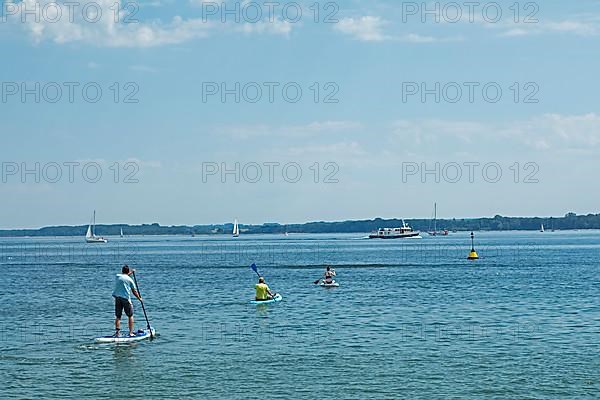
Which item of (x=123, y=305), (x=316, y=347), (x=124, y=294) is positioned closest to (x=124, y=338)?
(x=123, y=305)

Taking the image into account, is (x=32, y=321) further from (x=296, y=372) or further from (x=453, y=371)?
(x=453, y=371)

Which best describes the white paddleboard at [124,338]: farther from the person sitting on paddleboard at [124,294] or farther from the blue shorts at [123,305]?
the blue shorts at [123,305]

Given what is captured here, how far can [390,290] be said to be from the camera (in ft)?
171

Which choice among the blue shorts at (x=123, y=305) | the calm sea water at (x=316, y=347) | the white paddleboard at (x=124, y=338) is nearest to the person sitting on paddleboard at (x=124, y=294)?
the blue shorts at (x=123, y=305)

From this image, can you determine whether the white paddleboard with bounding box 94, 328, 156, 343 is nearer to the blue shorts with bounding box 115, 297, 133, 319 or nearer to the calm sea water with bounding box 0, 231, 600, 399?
the calm sea water with bounding box 0, 231, 600, 399

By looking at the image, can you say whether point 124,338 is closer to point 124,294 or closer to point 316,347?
point 124,294

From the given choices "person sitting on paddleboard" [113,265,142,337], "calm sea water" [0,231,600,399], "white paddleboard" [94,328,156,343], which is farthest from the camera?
"person sitting on paddleboard" [113,265,142,337]

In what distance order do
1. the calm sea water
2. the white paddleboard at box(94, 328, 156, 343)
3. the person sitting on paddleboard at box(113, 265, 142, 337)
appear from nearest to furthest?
the calm sea water
the white paddleboard at box(94, 328, 156, 343)
the person sitting on paddleboard at box(113, 265, 142, 337)

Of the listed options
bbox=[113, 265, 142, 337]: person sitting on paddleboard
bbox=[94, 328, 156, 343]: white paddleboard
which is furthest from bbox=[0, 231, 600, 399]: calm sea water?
bbox=[113, 265, 142, 337]: person sitting on paddleboard

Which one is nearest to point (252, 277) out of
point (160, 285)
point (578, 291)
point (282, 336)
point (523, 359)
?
point (160, 285)

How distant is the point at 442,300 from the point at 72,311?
56.0 feet

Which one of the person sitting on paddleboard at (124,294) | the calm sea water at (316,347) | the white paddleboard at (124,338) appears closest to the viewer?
the calm sea water at (316,347)

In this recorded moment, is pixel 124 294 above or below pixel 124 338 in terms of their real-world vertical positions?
above

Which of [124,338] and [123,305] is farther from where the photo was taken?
[123,305]
